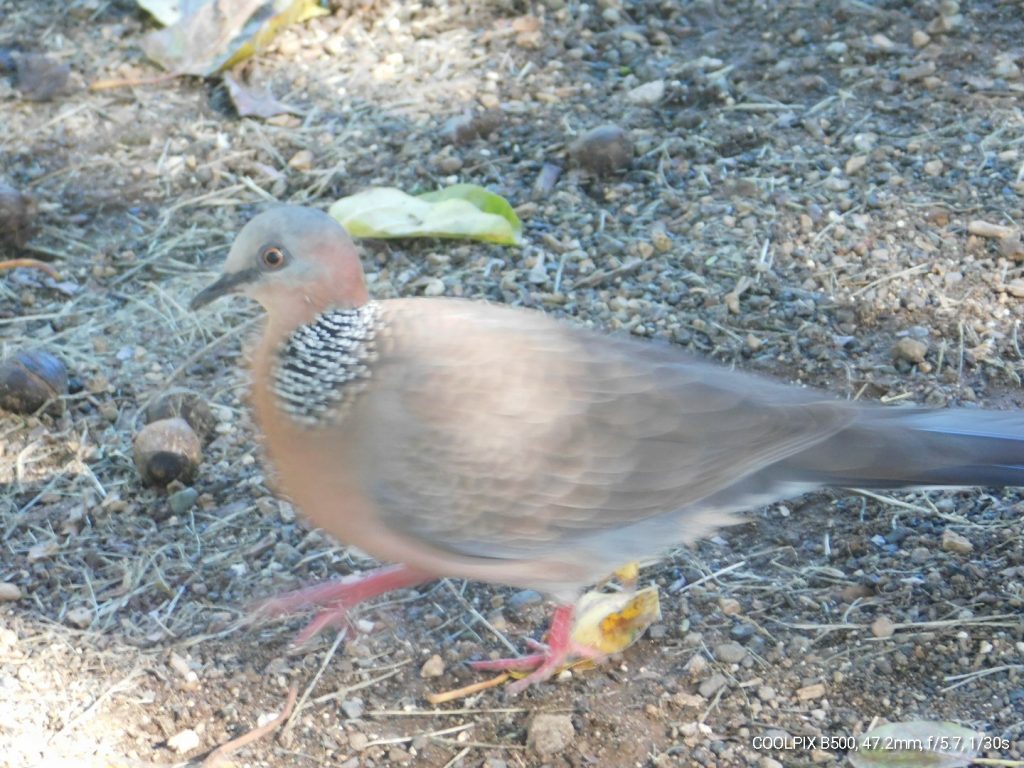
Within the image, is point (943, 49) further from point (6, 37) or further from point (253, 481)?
point (6, 37)

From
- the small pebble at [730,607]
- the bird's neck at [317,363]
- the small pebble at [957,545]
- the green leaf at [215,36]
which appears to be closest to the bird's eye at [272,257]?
the bird's neck at [317,363]

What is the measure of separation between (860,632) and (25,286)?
3.09 meters

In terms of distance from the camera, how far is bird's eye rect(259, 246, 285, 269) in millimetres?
3275

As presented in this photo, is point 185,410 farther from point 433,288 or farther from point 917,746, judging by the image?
point 917,746

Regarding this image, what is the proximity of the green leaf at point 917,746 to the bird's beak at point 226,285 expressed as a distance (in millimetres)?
1839

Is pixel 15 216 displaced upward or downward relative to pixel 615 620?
upward

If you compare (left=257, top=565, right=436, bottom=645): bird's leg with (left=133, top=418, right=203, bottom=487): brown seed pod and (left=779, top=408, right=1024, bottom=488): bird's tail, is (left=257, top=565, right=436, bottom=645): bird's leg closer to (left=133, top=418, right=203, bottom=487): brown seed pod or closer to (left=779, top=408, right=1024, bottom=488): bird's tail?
(left=133, top=418, right=203, bottom=487): brown seed pod

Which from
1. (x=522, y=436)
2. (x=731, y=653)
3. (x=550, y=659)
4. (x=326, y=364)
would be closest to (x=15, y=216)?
(x=326, y=364)

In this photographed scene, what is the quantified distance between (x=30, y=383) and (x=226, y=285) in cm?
106

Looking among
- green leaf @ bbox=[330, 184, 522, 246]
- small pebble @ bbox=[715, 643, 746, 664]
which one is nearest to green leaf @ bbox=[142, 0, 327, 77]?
green leaf @ bbox=[330, 184, 522, 246]

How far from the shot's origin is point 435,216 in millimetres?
4664

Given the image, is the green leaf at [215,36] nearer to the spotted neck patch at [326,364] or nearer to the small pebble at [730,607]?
the spotted neck patch at [326,364]

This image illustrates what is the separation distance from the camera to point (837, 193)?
471cm

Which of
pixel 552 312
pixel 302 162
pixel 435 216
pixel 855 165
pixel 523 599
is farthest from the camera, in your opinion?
pixel 302 162
